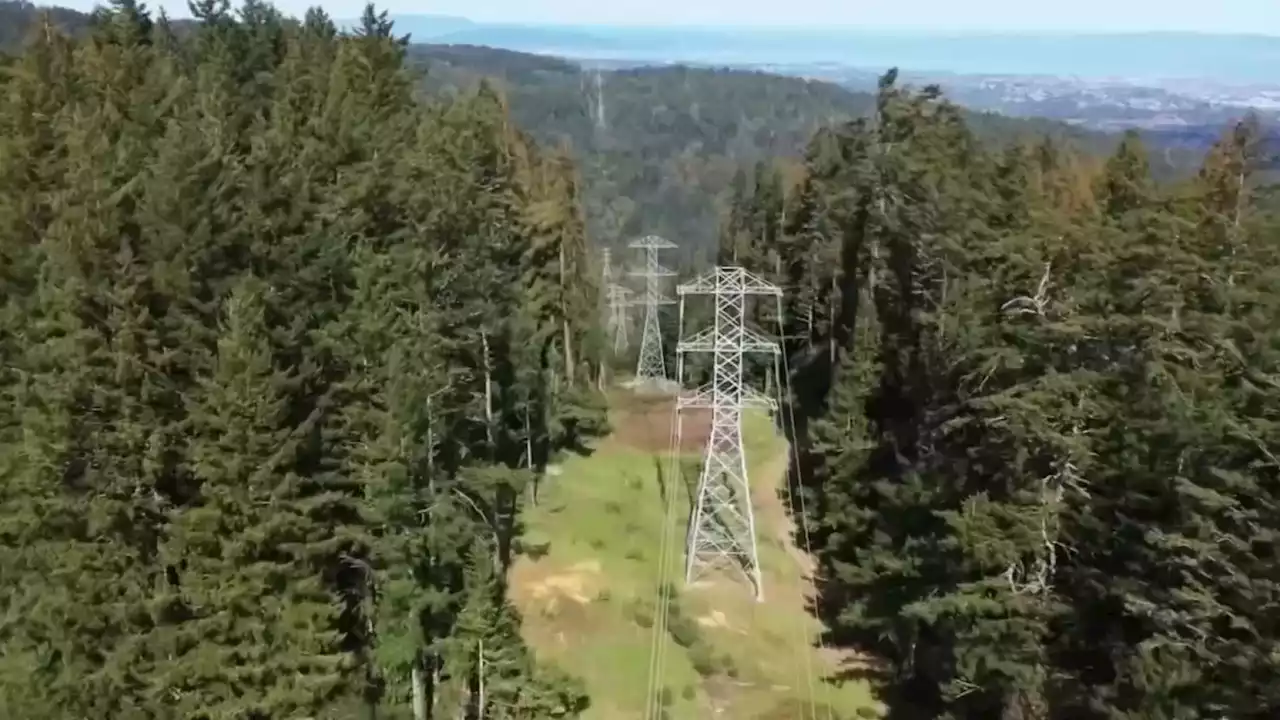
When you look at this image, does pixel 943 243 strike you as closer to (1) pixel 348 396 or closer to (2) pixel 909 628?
(2) pixel 909 628

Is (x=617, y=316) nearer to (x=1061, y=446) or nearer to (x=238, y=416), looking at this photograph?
(x=1061, y=446)

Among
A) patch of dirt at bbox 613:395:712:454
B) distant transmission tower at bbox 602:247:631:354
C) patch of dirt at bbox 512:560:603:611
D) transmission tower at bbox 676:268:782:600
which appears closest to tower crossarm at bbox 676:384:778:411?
transmission tower at bbox 676:268:782:600

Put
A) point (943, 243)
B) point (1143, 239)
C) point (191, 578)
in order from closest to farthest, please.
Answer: point (191, 578)
point (1143, 239)
point (943, 243)

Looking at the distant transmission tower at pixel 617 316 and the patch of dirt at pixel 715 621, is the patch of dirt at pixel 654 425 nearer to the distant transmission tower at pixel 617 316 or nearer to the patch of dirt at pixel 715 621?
the patch of dirt at pixel 715 621

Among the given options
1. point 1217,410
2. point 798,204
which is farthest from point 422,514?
point 798,204

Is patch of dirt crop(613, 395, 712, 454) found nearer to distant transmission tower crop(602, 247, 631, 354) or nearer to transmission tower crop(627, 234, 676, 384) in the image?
transmission tower crop(627, 234, 676, 384)
